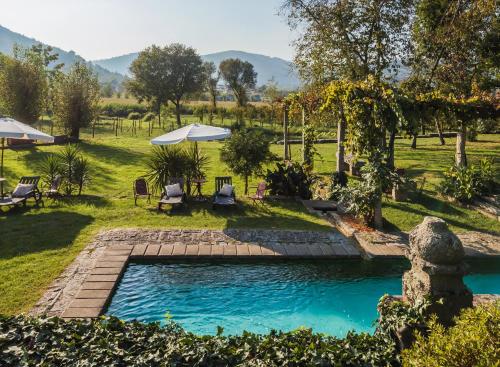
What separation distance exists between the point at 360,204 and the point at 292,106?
9.29 meters

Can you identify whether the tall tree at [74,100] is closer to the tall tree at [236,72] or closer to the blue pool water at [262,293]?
the blue pool water at [262,293]

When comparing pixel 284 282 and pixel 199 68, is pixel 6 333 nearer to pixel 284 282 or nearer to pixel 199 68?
pixel 284 282

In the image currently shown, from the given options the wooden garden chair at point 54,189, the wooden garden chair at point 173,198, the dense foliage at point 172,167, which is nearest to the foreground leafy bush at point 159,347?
the wooden garden chair at point 173,198

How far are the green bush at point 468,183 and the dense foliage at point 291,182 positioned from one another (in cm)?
465

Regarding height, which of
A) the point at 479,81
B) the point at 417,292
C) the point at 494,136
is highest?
the point at 479,81

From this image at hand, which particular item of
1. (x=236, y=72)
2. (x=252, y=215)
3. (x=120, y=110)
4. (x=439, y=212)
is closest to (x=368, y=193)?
(x=439, y=212)

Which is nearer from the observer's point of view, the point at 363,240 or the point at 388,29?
the point at 363,240

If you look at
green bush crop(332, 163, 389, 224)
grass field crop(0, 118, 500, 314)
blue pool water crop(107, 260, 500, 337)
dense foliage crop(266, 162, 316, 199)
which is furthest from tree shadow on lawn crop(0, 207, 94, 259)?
green bush crop(332, 163, 389, 224)

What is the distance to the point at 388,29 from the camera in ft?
67.8

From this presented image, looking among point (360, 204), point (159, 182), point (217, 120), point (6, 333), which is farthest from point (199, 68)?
point (6, 333)

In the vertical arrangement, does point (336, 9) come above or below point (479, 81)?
above

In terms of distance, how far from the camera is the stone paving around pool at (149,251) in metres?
6.90

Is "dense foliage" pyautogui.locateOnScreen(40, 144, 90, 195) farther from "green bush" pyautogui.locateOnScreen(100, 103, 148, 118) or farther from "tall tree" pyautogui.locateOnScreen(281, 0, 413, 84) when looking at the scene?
"green bush" pyautogui.locateOnScreen(100, 103, 148, 118)

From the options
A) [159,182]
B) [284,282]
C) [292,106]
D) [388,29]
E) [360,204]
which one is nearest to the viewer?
[284,282]
